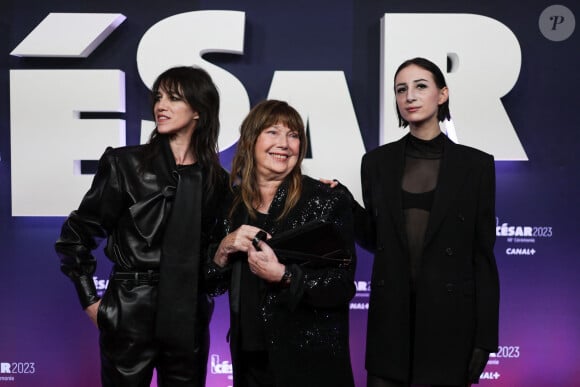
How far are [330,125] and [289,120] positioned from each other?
64.6 inches

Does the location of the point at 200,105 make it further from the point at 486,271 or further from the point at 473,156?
the point at 486,271

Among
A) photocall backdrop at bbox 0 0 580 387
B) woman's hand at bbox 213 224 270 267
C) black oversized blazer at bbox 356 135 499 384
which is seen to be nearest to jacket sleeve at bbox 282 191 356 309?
woman's hand at bbox 213 224 270 267

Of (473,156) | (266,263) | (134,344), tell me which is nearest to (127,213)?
(134,344)

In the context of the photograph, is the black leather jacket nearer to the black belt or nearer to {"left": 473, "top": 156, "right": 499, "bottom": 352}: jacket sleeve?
the black belt

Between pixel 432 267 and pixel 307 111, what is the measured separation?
69.2 inches

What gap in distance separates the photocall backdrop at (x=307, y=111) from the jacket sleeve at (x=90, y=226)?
1.41 meters

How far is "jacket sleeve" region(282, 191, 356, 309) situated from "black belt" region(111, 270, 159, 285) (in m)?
0.61

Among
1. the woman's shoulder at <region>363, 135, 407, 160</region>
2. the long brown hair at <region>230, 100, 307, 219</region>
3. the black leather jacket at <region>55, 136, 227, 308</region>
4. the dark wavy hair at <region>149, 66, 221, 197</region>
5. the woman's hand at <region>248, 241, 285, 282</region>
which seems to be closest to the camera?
the woman's hand at <region>248, 241, 285, 282</region>

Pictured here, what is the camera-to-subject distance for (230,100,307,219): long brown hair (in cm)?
231

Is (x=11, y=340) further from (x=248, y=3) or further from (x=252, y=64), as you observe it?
(x=248, y=3)

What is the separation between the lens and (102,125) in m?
3.89

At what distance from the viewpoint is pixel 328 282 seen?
Answer: 7.05 feet

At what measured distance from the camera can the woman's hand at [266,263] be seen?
2.08 metres

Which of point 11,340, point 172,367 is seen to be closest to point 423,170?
point 172,367
